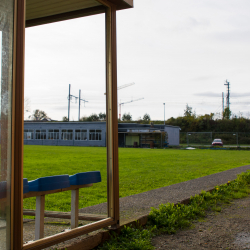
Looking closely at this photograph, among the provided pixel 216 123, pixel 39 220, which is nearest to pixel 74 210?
pixel 39 220

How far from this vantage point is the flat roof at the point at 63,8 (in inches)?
158

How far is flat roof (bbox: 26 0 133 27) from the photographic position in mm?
4020

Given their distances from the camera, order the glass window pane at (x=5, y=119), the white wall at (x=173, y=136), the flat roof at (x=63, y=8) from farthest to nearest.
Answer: the white wall at (x=173, y=136) → the flat roof at (x=63, y=8) → the glass window pane at (x=5, y=119)

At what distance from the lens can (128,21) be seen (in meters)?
5.46

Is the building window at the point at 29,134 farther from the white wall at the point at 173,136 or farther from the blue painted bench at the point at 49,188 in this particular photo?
the blue painted bench at the point at 49,188

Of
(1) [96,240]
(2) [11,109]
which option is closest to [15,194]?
(2) [11,109]

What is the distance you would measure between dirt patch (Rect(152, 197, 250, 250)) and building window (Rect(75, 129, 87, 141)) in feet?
148

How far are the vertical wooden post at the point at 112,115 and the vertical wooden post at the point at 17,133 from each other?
149 centimetres

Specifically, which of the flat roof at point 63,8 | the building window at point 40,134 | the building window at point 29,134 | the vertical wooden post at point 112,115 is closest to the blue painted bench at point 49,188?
the vertical wooden post at point 112,115

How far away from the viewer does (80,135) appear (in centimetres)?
5016

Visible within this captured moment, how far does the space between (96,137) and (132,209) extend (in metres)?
44.4

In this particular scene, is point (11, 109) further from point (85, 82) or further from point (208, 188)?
point (208, 188)

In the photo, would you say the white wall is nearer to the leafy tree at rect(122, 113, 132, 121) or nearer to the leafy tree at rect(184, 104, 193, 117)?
the leafy tree at rect(184, 104, 193, 117)

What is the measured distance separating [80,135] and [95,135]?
8.51 feet
